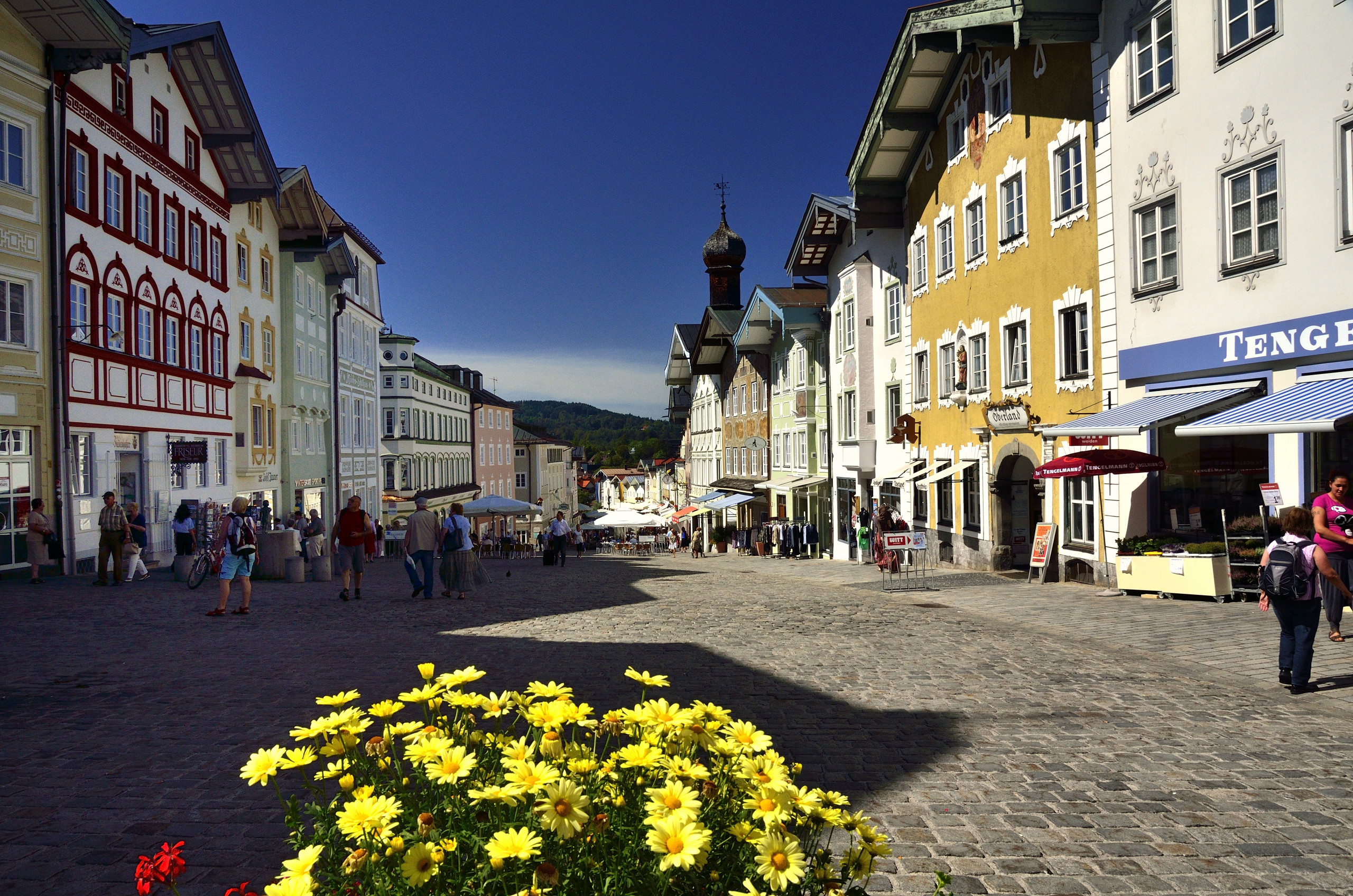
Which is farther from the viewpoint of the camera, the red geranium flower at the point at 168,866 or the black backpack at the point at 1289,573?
the black backpack at the point at 1289,573

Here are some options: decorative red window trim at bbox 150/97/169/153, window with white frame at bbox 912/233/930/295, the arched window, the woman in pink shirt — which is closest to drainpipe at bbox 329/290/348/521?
decorative red window trim at bbox 150/97/169/153

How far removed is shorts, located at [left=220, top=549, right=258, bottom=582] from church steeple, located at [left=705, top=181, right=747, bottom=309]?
4456cm

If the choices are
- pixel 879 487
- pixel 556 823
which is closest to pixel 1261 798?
pixel 556 823

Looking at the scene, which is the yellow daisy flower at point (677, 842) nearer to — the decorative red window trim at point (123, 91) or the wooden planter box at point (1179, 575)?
the wooden planter box at point (1179, 575)

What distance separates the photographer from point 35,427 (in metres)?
18.8

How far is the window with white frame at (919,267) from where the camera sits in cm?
2644

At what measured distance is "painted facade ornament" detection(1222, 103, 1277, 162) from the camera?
13047 millimetres

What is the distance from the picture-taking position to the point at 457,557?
52.0 ft

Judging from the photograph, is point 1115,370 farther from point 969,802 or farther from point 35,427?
point 35,427

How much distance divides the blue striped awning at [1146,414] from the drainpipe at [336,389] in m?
32.0

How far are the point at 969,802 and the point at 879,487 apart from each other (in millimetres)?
26245

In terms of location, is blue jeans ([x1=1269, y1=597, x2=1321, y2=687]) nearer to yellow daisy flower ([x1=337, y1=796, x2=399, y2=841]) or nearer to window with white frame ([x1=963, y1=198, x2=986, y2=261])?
yellow daisy flower ([x1=337, y1=796, x2=399, y2=841])

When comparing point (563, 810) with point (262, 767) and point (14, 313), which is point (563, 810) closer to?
point (262, 767)

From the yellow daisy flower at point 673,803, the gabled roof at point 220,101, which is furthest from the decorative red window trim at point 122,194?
the yellow daisy flower at point 673,803
